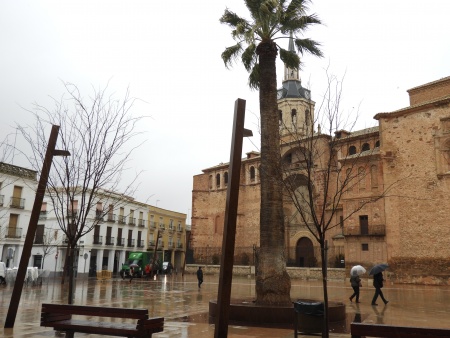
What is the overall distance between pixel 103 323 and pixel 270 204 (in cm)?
534

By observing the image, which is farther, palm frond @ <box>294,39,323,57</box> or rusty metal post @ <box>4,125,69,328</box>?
palm frond @ <box>294,39,323,57</box>

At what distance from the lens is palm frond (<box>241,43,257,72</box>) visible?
1306 centimetres

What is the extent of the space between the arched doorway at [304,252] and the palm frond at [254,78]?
2769 centimetres

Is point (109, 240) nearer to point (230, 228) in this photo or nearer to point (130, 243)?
point (130, 243)

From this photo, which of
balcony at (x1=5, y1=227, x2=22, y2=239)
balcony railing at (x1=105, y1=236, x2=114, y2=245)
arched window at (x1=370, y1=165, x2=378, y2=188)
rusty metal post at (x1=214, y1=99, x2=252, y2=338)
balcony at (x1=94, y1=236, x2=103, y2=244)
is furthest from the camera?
balcony railing at (x1=105, y1=236, x2=114, y2=245)

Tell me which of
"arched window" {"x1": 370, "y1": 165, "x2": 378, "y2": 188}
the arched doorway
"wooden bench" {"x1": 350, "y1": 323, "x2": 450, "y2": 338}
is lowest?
"wooden bench" {"x1": 350, "y1": 323, "x2": 450, "y2": 338}

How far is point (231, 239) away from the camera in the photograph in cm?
607

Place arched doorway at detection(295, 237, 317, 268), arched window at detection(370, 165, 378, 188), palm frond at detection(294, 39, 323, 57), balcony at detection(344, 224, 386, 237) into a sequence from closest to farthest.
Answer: palm frond at detection(294, 39, 323, 57) → balcony at detection(344, 224, 386, 237) → arched window at detection(370, 165, 378, 188) → arched doorway at detection(295, 237, 317, 268)

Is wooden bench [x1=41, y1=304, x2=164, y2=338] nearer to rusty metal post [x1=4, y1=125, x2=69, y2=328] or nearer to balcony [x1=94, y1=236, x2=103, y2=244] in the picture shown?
rusty metal post [x1=4, y1=125, x2=69, y2=328]

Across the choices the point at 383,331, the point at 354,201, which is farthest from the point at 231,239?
the point at 354,201

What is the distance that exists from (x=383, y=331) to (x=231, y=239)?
2.38 meters

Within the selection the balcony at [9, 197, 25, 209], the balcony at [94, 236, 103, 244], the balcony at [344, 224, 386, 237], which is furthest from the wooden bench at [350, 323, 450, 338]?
the balcony at [94, 236, 103, 244]

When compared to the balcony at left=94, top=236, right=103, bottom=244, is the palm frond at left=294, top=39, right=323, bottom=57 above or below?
above

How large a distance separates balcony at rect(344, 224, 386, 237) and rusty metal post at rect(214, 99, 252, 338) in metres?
25.0
